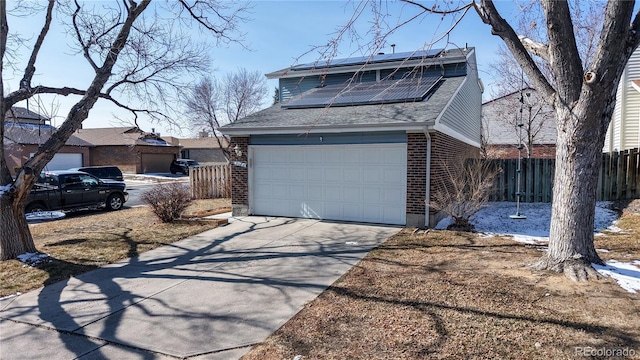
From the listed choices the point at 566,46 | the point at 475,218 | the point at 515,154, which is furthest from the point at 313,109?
the point at 515,154

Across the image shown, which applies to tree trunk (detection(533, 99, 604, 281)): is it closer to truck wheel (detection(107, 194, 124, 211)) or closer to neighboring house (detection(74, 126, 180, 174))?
truck wheel (detection(107, 194, 124, 211))

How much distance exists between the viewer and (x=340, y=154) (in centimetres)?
1012

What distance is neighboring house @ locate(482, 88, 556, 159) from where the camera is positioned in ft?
79.2

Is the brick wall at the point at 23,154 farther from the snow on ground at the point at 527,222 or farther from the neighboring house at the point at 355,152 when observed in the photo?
the snow on ground at the point at 527,222

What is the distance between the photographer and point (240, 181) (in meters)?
11.2

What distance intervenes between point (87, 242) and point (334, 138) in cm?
628

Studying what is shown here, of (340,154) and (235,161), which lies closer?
(340,154)

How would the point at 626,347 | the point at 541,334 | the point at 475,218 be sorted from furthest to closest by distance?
the point at 475,218 < the point at 541,334 < the point at 626,347

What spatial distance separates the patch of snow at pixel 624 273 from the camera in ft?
15.4

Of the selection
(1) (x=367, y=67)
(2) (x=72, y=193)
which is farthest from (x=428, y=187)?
(2) (x=72, y=193)

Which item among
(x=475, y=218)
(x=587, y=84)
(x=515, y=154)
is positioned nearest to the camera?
(x=587, y=84)

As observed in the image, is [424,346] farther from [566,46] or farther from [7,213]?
[7,213]

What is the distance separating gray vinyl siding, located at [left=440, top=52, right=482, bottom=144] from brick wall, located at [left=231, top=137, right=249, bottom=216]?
551 centimetres

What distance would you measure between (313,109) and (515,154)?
829 inches
